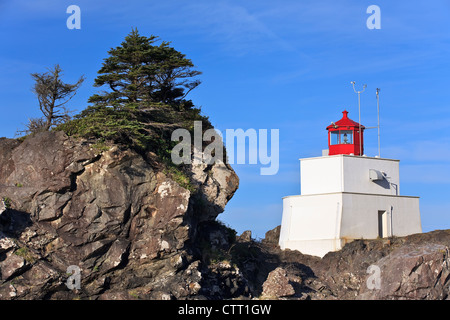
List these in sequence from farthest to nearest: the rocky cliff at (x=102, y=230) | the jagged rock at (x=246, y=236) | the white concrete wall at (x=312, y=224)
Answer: the jagged rock at (x=246, y=236) → the white concrete wall at (x=312, y=224) → the rocky cliff at (x=102, y=230)

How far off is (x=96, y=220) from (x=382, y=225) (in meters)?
17.7

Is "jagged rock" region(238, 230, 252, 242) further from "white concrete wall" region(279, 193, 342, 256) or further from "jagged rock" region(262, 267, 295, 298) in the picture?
"jagged rock" region(262, 267, 295, 298)

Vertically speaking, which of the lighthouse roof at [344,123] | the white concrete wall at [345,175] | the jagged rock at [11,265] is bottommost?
the jagged rock at [11,265]

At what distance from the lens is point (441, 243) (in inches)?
1464

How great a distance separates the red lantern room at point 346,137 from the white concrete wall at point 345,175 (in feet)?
3.69

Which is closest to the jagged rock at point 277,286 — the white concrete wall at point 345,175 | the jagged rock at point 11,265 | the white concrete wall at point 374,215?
the white concrete wall at point 374,215

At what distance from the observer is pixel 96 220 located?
28578 millimetres

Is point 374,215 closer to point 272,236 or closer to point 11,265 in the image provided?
point 272,236

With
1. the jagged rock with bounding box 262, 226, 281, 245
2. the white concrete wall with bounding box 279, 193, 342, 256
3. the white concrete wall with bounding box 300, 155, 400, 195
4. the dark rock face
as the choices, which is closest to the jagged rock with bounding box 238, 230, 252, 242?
the white concrete wall with bounding box 279, 193, 342, 256

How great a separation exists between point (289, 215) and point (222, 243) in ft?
30.4

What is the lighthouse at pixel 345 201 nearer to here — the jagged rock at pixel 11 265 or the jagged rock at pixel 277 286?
the jagged rock at pixel 277 286

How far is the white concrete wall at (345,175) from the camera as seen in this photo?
39.3 meters

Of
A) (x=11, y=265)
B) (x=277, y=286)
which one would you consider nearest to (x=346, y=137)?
(x=277, y=286)
